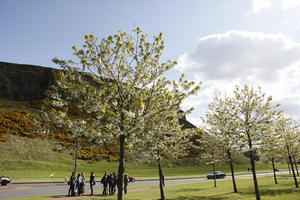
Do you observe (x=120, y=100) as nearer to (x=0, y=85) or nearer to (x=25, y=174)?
(x=25, y=174)

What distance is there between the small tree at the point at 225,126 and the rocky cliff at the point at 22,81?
81.4 meters

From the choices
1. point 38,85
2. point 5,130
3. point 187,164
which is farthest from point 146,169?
point 38,85

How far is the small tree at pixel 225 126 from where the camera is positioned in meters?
15.3

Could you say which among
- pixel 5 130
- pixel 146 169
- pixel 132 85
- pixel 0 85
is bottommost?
pixel 146 169

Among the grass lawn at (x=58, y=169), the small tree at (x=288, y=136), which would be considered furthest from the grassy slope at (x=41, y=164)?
the small tree at (x=288, y=136)

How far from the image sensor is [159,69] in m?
9.57

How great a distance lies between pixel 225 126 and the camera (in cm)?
1803

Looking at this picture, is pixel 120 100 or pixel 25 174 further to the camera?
pixel 25 174

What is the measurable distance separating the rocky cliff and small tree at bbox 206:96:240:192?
267 ft

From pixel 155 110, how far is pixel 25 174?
41541 mm

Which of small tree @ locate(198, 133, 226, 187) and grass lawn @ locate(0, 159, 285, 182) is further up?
small tree @ locate(198, 133, 226, 187)

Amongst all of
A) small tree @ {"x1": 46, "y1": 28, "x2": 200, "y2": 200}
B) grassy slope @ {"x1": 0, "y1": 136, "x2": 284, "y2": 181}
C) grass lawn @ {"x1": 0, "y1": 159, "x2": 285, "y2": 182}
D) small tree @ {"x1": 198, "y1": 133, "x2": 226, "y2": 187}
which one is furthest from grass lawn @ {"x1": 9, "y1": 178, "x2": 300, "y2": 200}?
grassy slope @ {"x1": 0, "y1": 136, "x2": 284, "y2": 181}

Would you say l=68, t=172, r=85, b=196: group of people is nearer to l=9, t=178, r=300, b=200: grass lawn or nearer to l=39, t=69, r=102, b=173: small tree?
Answer: l=9, t=178, r=300, b=200: grass lawn

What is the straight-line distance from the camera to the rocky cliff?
88125 millimetres
